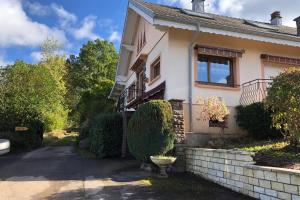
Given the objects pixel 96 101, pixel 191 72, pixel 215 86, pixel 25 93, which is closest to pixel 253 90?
pixel 215 86

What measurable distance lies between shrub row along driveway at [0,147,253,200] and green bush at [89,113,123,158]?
1.75 meters

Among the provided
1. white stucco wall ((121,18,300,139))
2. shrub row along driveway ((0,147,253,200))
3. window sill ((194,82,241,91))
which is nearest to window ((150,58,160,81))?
white stucco wall ((121,18,300,139))

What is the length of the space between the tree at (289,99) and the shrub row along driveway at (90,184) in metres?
2.23

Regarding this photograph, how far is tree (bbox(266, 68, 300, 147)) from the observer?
7.76 meters

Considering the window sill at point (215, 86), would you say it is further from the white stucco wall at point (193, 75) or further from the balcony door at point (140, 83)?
the balcony door at point (140, 83)

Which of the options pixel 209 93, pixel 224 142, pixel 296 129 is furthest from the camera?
pixel 209 93

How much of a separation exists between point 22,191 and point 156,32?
9267mm

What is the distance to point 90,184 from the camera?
336 inches

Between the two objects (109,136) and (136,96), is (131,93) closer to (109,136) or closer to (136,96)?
(136,96)

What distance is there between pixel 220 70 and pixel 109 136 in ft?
17.9

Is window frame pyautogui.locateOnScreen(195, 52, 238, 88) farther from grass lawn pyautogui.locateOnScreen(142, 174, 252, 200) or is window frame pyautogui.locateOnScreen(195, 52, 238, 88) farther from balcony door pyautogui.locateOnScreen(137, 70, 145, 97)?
grass lawn pyautogui.locateOnScreen(142, 174, 252, 200)

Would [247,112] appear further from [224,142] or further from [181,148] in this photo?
[181,148]

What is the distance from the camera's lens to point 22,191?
7895 millimetres

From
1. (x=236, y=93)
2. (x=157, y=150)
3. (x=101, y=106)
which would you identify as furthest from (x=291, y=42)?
(x=101, y=106)
